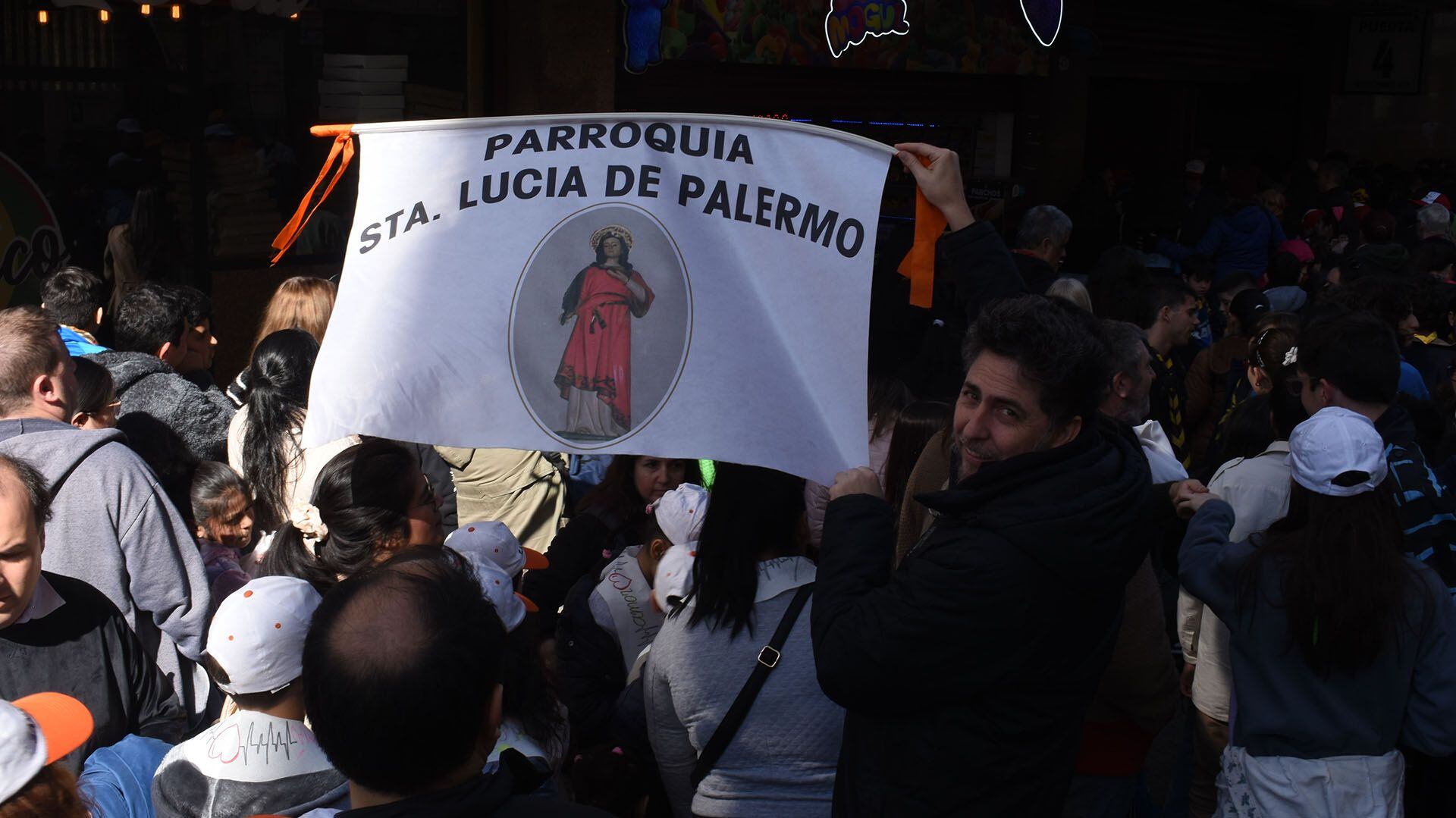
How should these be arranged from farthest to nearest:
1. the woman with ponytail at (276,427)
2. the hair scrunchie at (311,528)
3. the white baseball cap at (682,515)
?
the woman with ponytail at (276,427)
the white baseball cap at (682,515)
the hair scrunchie at (311,528)

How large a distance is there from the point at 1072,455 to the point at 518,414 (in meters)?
1.25

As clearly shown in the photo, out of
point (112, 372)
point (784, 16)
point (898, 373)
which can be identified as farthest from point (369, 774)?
point (784, 16)

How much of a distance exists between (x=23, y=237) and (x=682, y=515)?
192 inches

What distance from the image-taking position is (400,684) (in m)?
1.76

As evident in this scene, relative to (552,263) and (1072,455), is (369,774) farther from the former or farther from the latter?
(552,263)

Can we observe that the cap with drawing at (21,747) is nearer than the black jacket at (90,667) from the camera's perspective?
Yes

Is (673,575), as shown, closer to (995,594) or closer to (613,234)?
(613,234)

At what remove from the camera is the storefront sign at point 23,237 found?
680cm

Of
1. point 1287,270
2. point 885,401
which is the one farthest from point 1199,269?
point 885,401

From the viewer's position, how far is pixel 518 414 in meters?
3.06

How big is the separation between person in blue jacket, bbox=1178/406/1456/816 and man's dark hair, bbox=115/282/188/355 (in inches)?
147

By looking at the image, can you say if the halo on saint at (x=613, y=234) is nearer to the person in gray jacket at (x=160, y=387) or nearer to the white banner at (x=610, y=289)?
the white banner at (x=610, y=289)

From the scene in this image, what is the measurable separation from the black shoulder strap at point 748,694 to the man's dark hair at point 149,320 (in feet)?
10.9

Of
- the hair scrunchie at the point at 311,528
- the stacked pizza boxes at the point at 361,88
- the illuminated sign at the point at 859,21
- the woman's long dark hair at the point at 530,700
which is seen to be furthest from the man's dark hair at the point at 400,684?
the illuminated sign at the point at 859,21
